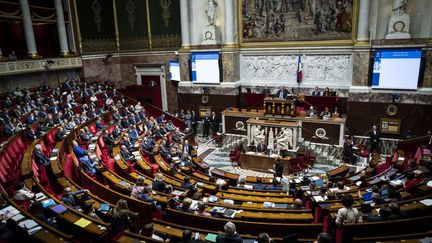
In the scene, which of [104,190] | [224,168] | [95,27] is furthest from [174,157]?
[95,27]

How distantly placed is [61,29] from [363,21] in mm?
17674

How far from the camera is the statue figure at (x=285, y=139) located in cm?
1518

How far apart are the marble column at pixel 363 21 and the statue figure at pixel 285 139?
6.07m

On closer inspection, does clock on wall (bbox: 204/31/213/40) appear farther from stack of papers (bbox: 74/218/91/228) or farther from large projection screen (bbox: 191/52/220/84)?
stack of papers (bbox: 74/218/91/228)

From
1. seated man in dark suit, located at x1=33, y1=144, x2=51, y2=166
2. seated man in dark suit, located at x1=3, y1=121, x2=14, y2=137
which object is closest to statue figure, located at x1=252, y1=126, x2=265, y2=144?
seated man in dark suit, located at x1=33, y1=144, x2=51, y2=166

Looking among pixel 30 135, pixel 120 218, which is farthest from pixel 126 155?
pixel 120 218

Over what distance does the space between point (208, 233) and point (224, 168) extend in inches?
315

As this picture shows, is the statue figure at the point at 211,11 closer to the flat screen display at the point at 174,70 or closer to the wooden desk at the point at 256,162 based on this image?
the flat screen display at the point at 174,70

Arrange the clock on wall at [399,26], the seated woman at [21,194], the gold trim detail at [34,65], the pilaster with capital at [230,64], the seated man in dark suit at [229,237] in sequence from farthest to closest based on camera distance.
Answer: the pilaster with capital at [230,64], the gold trim detail at [34,65], the clock on wall at [399,26], the seated woman at [21,194], the seated man in dark suit at [229,237]

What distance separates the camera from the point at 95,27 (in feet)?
73.5

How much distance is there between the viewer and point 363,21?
15992mm

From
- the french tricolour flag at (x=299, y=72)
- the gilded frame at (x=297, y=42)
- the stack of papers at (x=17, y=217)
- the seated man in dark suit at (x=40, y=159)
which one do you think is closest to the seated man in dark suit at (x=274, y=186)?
the stack of papers at (x=17, y=217)

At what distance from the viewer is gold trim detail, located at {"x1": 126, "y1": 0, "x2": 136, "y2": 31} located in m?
22.5

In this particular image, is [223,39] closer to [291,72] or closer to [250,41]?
[250,41]
